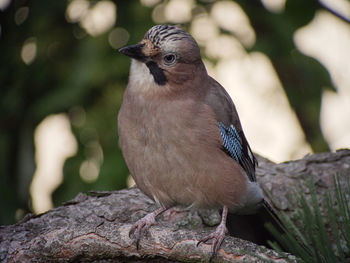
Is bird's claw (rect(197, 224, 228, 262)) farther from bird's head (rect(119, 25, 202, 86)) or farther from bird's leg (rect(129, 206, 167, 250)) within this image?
bird's head (rect(119, 25, 202, 86))

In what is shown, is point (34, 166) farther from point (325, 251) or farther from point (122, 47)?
point (325, 251)

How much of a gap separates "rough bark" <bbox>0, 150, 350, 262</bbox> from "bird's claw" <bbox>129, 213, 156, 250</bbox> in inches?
1.1

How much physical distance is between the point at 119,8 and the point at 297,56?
1161 millimetres

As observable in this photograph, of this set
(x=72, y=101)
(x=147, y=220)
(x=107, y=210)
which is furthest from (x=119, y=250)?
(x=72, y=101)

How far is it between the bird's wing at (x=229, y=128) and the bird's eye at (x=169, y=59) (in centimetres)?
33

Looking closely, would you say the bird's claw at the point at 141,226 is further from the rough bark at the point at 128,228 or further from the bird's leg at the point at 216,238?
the bird's leg at the point at 216,238

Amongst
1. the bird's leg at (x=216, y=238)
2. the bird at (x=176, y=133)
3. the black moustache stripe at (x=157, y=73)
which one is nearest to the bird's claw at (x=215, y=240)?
the bird's leg at (x=216, y=238)

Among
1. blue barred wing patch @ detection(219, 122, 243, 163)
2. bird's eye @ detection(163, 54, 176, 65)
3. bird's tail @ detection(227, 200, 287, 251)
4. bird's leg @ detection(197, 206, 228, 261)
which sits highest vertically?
bird's eye @ detection(163, 54, 176, 65)

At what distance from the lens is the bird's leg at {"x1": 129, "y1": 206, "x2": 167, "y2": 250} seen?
9.41 ft

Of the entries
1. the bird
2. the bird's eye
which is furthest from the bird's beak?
the bird's eye

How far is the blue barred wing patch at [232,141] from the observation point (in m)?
3.68

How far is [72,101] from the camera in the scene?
3.59 metres

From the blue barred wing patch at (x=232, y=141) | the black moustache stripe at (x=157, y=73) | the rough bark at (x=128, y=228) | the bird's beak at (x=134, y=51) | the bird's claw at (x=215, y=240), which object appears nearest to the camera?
the bird's claw at (x=215, y=240)

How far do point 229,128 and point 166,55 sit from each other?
2.06ft
